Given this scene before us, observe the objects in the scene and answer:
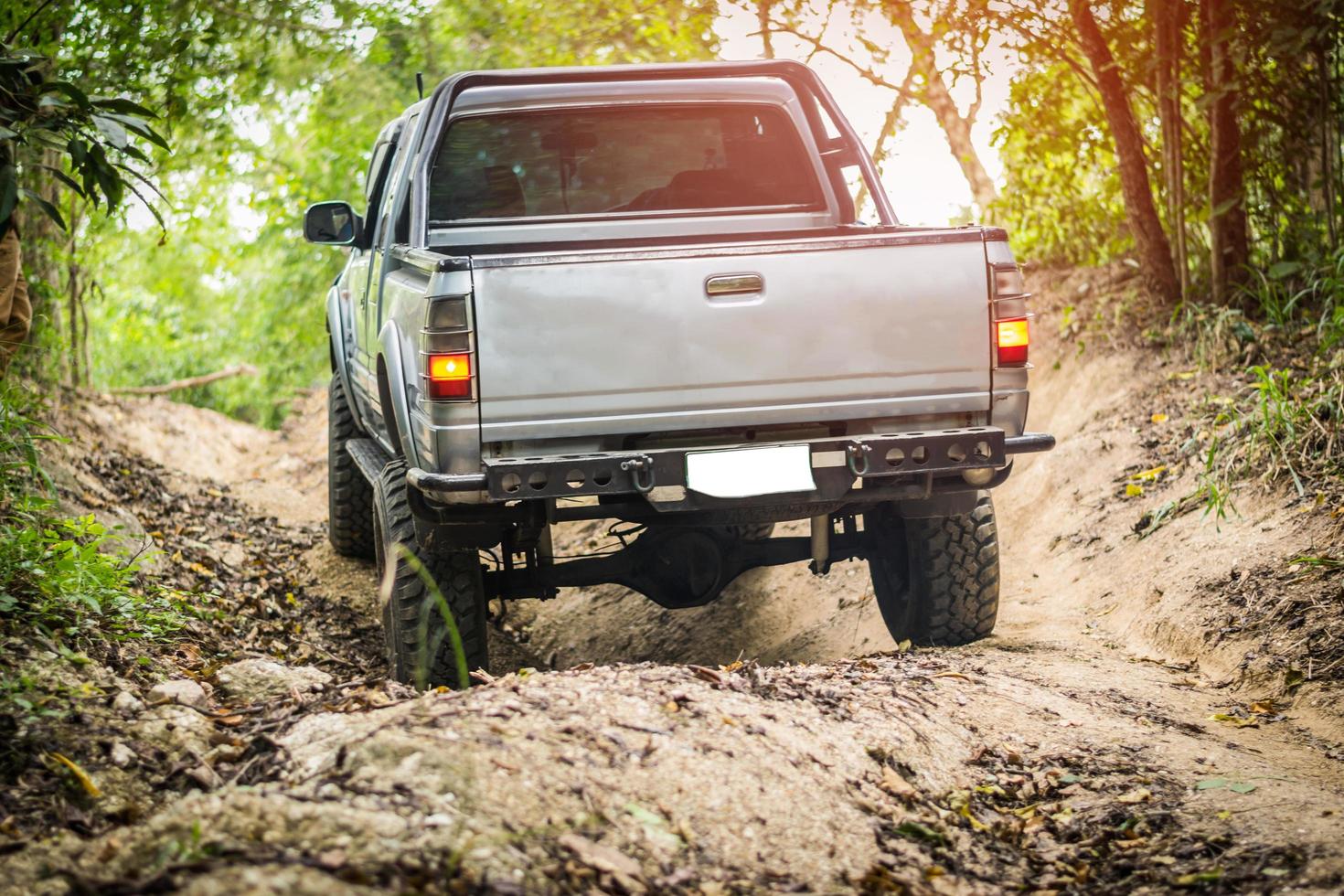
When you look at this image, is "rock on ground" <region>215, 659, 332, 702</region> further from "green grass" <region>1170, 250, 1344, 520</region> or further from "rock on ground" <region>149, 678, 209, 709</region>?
"green grass" <region>1170, 250, 1344, 520</region>

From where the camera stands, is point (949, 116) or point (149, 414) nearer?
point (949, 116)

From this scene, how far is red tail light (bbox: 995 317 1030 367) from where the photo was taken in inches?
164

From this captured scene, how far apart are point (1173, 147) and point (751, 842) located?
6.31 m

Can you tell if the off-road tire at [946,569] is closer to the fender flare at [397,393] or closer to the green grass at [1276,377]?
the green grass at [1276,377]

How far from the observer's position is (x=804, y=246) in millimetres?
3998

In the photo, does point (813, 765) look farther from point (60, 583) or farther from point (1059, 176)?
point (1059, 176)

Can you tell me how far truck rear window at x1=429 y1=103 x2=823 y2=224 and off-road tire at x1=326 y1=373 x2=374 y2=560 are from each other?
2.01 m

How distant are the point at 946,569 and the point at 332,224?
10.3 ft

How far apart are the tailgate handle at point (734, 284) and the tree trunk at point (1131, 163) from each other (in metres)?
4.64

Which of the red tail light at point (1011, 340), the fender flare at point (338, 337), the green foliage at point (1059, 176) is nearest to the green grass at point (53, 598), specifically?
the fender flare at point (338, 337)

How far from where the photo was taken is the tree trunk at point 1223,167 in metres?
7.08

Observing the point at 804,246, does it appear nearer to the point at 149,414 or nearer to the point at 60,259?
the point at 60,259

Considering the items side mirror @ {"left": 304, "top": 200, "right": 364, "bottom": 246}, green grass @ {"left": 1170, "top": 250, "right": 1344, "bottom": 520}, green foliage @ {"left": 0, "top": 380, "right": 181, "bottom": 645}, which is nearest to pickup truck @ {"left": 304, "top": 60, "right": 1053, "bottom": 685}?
side mirror @ {"left": 304, "top": 200, "right": 364, "bottom": 246}

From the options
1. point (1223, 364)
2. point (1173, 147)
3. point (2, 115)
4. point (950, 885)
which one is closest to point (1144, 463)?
point (1223, 364)
